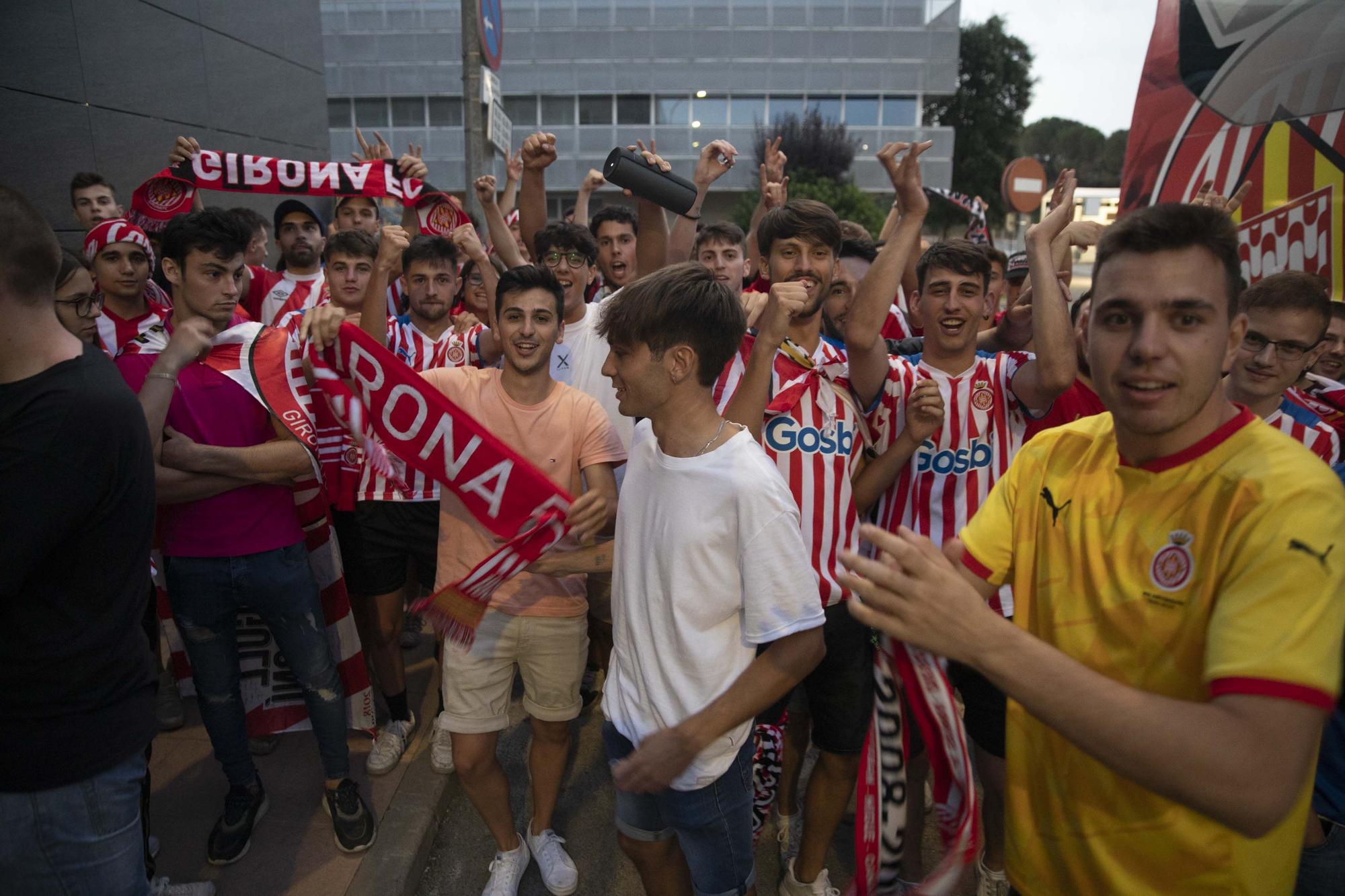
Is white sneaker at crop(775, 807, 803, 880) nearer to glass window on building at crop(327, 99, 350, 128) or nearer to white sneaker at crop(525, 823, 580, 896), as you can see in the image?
white sneaker at crop(525, 823, 580, 896)

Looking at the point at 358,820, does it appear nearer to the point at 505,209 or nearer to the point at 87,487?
the point at 87,487

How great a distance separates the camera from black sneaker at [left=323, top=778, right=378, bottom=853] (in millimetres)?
3182

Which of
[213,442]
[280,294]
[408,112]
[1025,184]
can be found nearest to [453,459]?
[213,442]

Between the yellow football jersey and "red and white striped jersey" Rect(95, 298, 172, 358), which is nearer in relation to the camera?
the yellow football jersey

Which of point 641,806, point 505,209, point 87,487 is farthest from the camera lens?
point 505,209

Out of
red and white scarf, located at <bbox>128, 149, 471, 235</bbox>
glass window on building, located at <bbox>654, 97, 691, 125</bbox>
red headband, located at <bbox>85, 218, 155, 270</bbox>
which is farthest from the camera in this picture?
glass window on building, located at <bbox>654, 97, 691, 125</bbox>

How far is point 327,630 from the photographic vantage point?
3.66 m

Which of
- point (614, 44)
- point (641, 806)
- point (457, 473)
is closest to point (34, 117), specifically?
point (457, 473)

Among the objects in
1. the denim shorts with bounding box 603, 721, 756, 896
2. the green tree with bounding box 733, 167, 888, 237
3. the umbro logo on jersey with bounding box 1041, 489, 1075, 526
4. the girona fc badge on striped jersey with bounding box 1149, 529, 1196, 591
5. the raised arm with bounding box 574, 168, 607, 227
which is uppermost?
the green tree with bounding box 733, 167, 888, 237

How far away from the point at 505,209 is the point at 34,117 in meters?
3.77

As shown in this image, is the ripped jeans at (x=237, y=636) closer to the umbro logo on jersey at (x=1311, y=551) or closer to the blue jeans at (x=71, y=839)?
the blue jeans at (x=71, y=839)

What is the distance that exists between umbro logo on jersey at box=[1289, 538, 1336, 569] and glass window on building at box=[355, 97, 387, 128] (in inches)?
1358

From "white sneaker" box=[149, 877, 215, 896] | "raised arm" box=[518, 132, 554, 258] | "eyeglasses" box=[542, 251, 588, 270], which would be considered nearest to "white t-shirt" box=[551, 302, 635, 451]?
"eyeglasses" box=[542, 251, 588, 270]

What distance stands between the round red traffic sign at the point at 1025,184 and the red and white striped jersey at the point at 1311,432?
25.9 ft
